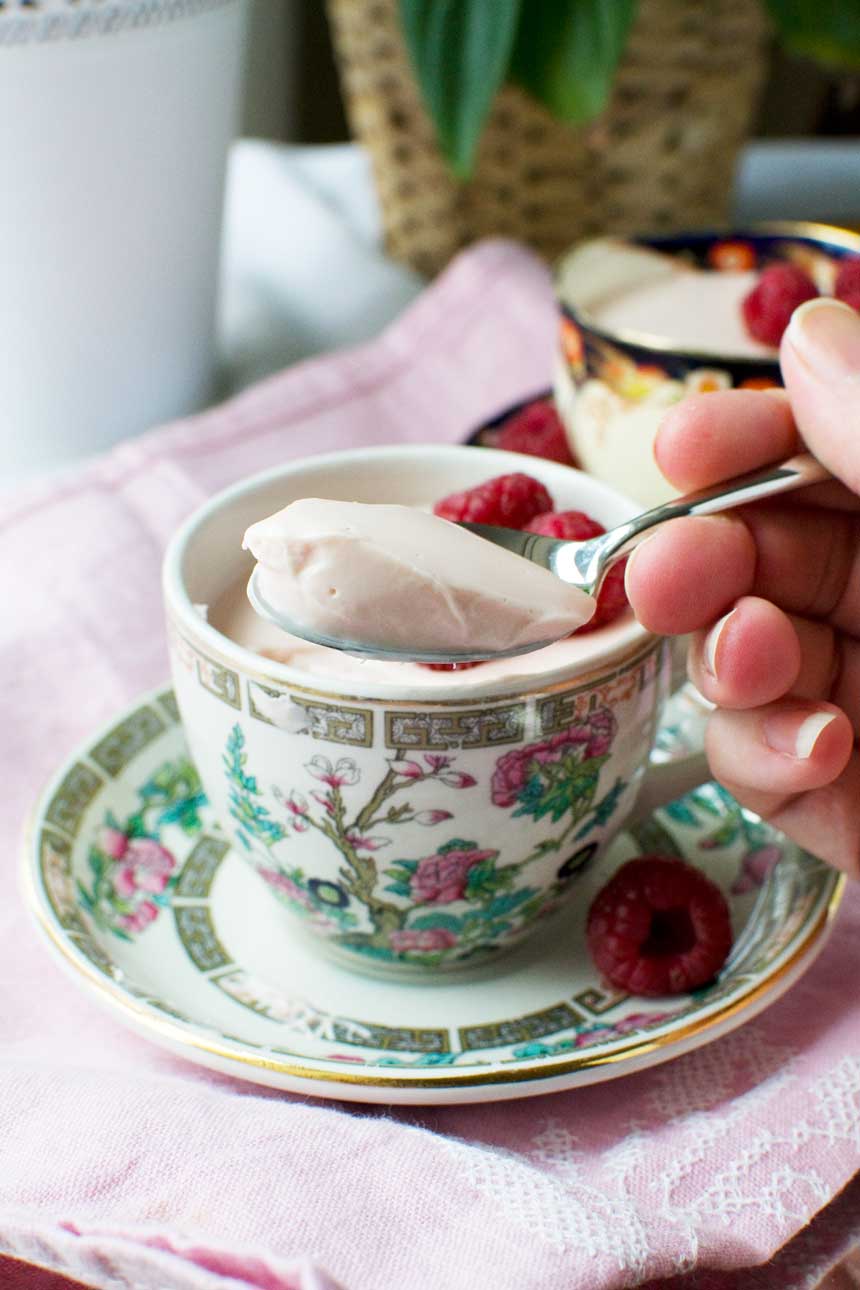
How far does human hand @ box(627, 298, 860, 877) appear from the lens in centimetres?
68

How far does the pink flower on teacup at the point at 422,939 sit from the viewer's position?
2.38 feet

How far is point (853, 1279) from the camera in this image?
25.0 inches

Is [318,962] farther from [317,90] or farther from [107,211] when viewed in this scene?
[317,90]

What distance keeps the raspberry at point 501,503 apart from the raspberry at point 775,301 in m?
0.36

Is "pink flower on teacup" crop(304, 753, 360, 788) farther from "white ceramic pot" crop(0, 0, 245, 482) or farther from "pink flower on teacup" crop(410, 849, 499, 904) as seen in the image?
"white ceramic pot" crop(0, 0, 245, 482)

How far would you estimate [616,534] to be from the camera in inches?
27.8

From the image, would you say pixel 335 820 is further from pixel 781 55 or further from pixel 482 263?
pixel 781 55

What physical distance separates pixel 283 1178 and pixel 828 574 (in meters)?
0.44

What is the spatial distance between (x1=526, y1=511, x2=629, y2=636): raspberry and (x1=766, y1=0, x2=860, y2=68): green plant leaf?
3.08ft

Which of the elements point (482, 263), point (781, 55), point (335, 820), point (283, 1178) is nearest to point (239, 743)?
point (335, 820)

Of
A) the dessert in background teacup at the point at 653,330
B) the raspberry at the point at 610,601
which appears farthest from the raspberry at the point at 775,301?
the raspberry at the point at 610,601

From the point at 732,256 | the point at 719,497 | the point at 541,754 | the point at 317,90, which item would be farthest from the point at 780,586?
the point at 317,90

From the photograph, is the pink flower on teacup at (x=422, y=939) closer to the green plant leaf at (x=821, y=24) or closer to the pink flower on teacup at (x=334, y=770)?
the pink flower on teacup at (x=334, y=770)

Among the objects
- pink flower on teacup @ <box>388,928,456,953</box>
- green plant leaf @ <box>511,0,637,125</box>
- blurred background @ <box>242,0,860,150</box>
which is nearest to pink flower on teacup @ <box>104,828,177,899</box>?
pink flower on teacup @ <box>388,928,456,953</box>
